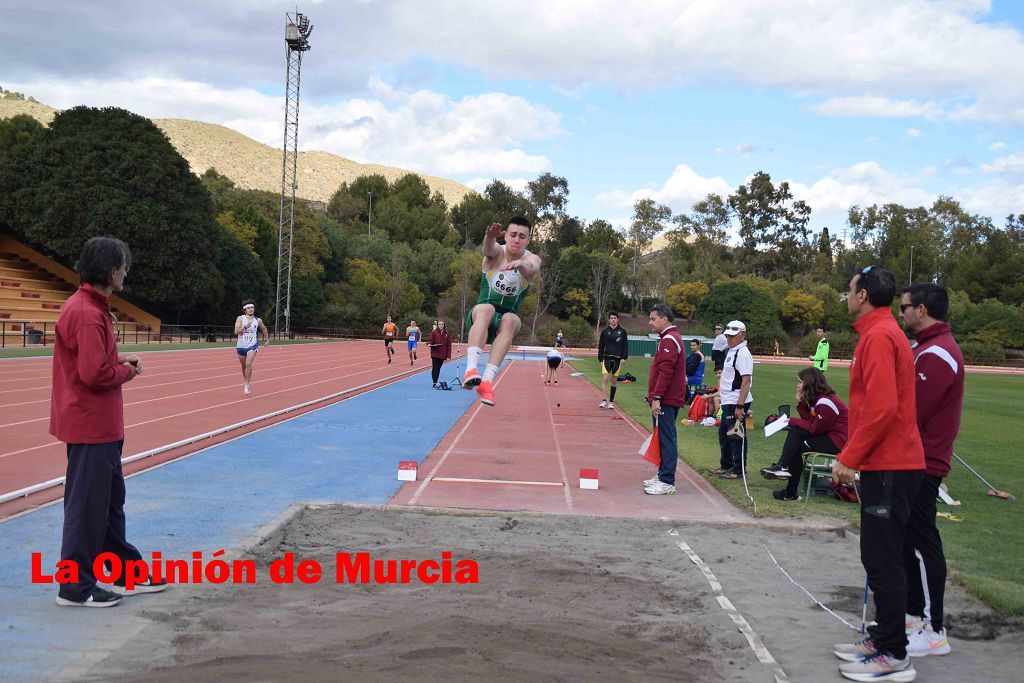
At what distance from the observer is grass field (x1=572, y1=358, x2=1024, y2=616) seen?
6059mm

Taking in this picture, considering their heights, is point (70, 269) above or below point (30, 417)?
above

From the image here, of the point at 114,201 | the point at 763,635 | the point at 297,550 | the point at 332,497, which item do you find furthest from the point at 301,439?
the point at 114,201

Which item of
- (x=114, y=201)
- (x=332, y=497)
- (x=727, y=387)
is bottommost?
(x=332, y=497)

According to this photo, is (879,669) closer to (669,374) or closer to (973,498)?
(669,374)

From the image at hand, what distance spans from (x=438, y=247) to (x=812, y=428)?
230 feet

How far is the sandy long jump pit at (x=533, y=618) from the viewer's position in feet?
13.3

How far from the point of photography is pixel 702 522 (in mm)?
7574

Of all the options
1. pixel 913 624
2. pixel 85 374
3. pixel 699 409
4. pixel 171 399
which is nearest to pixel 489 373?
pixel 85 374

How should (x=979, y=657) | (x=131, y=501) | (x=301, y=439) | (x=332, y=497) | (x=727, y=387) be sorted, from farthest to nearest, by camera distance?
(x=301, y=439)
(x=727, y=387)
(x=332, y=497)
(x=131, y=501)
(x=979, y=657)

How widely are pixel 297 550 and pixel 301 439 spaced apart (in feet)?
18.8

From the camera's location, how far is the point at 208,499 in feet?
25.0

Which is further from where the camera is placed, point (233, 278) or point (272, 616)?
point (233, 278)

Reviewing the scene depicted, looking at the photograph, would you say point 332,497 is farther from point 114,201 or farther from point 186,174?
point 186,174

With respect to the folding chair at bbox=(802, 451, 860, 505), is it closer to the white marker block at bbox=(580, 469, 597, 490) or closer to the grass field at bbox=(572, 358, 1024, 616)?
the grass field at bbox=(572, 358, 1024, 616)
